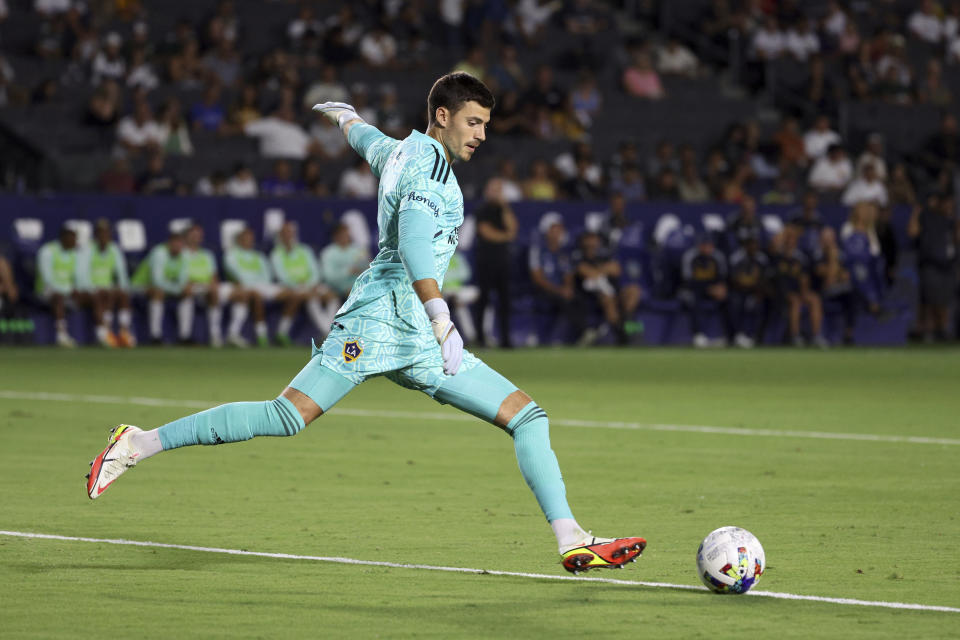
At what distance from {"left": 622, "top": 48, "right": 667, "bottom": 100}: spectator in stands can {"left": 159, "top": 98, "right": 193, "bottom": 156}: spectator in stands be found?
28.2 ft

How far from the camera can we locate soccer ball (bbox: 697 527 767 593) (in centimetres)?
670

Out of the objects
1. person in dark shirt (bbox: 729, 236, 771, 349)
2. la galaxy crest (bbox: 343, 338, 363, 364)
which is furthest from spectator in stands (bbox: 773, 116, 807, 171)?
la galaxy crest (bbox: 343, 338, 363, 364)

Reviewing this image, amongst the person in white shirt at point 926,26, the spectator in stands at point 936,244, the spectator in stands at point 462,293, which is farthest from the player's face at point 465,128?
the person in white shirt at point 926,26

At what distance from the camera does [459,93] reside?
7184 millimetres

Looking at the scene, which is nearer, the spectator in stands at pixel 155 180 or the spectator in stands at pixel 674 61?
the spectator in stands at pixel 155 180

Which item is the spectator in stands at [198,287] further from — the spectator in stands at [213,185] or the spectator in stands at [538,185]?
the spectator in stands at [538,185]

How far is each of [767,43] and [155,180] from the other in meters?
13.4

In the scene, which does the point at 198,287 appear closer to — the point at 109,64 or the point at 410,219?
the point at 109,64

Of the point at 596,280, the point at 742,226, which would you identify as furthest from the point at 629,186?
the point at 596,280

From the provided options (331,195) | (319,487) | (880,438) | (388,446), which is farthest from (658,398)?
(331,195)

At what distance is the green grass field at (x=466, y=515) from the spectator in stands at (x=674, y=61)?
15018 millimetres

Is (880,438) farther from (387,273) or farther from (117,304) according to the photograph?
(117,304)

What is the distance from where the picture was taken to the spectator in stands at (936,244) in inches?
1121

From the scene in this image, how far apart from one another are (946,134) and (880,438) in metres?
18.6
